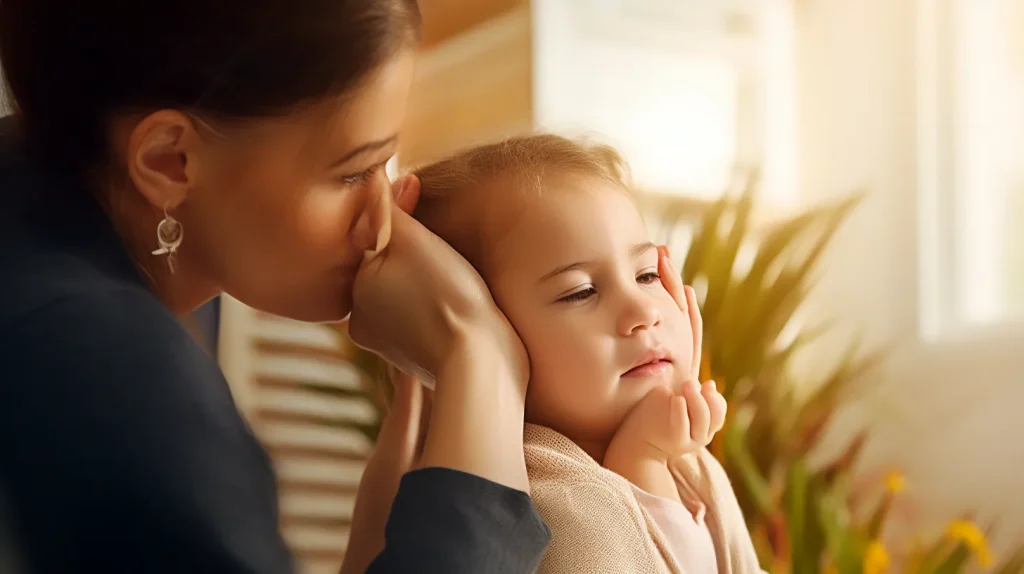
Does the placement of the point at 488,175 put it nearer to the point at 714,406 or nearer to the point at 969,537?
the point at 714,406

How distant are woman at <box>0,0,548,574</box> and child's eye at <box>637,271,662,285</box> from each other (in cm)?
15

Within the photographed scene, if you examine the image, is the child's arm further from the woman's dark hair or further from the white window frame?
the white window frame

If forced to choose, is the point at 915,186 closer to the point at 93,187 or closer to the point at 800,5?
the point at 800,5

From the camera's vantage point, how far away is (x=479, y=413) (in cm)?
75

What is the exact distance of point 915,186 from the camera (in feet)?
7.41

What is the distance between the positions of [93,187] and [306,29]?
223mm

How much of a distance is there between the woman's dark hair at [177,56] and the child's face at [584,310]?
0.21m

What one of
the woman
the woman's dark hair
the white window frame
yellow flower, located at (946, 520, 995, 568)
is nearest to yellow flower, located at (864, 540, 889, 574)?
yellow flower, located at (946, 520, 995, 568)

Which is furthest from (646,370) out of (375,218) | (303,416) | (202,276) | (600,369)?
(303,416)

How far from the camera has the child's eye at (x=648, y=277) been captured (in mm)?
918

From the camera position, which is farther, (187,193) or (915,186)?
(915,186)

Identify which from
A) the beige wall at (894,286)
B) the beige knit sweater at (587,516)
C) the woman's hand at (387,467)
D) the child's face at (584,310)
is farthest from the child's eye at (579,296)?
the beige wall at (894,286)

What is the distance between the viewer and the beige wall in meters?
2.07

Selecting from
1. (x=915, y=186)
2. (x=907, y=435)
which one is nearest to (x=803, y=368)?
(x=907, y=435)
